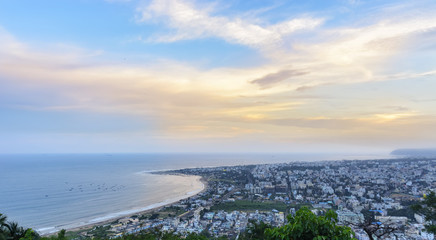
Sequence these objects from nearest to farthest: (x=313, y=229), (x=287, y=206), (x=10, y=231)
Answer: (x=313, y=229) < (x=10, y=231) < (x=287, y=206)

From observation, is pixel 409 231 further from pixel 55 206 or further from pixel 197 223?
pixel 55 206

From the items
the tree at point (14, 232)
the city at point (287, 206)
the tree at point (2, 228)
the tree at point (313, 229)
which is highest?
the tree at point (313, 229)

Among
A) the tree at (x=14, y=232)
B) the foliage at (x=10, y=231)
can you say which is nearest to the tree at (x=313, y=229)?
the foliage at (x=10, y=231)

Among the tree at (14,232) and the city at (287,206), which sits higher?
the tree at (14,232)

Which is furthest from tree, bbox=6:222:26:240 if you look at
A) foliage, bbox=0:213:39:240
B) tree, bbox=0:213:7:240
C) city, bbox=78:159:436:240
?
city, bbox=78:159:436:240

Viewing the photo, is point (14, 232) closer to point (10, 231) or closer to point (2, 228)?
point (10, 231)

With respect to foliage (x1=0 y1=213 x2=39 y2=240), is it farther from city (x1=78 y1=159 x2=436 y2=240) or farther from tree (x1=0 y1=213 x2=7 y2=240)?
city (x1=78 y1=159 x2=436 y2=240)

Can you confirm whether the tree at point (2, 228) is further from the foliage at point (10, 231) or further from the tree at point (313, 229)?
the tree at point (313, 229)

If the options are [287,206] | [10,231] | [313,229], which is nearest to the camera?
[313,229]

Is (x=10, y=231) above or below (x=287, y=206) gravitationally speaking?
above

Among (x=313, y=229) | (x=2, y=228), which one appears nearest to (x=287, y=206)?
(x=2, y=228)

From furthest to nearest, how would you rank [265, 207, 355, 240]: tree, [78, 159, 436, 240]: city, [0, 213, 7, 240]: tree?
[78, 159, 436, 240]: city
[0, 213, 7, 240]: tree
[265, 207, 355, 240]: tree
